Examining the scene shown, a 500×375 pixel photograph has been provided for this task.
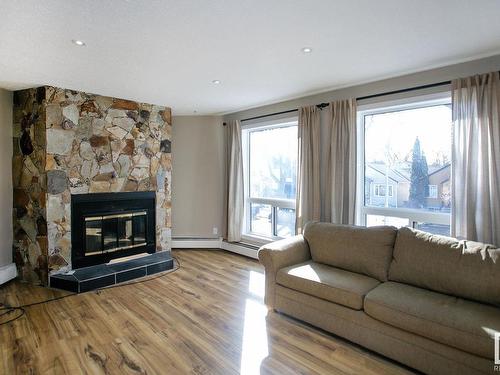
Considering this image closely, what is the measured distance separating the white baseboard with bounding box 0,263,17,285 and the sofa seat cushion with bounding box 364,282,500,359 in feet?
14.2

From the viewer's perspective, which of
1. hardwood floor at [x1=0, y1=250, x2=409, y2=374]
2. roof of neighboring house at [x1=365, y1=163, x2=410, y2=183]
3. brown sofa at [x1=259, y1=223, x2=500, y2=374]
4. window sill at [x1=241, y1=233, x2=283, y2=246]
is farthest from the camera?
window sill at [x1=241, y1=233, x2=283, y2=246]

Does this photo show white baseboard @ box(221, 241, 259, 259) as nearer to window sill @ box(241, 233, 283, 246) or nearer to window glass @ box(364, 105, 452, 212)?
window sill @ box(241, 233, 283, 246)

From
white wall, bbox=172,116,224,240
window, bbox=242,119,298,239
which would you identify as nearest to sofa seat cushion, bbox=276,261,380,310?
window, bbox=242,119,298,239

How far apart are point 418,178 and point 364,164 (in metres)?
0.62

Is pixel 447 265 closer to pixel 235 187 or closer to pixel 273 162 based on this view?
pixel 273 162

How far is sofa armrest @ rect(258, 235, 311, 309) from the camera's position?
9.61 feet

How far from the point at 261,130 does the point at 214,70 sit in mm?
1957

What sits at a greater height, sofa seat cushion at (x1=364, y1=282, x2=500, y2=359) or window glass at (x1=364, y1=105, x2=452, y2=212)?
window glass at (x1=364, y1=105, x2=452, y2=212)

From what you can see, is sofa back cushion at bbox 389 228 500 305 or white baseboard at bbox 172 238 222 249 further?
white baseboard at bbox 172 238 222 249

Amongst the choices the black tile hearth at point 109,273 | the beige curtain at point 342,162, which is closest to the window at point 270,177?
the beige curtain at point 342,162

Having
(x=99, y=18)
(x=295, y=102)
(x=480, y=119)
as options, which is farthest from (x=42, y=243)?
(x=480, y=119)

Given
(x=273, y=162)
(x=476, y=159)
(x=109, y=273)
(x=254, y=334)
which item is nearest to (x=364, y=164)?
(x=476, y=159)

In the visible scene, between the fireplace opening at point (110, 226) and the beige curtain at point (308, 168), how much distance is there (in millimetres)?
2356

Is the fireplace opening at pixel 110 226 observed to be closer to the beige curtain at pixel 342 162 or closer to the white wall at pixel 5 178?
the white wall at pixel 5 178
